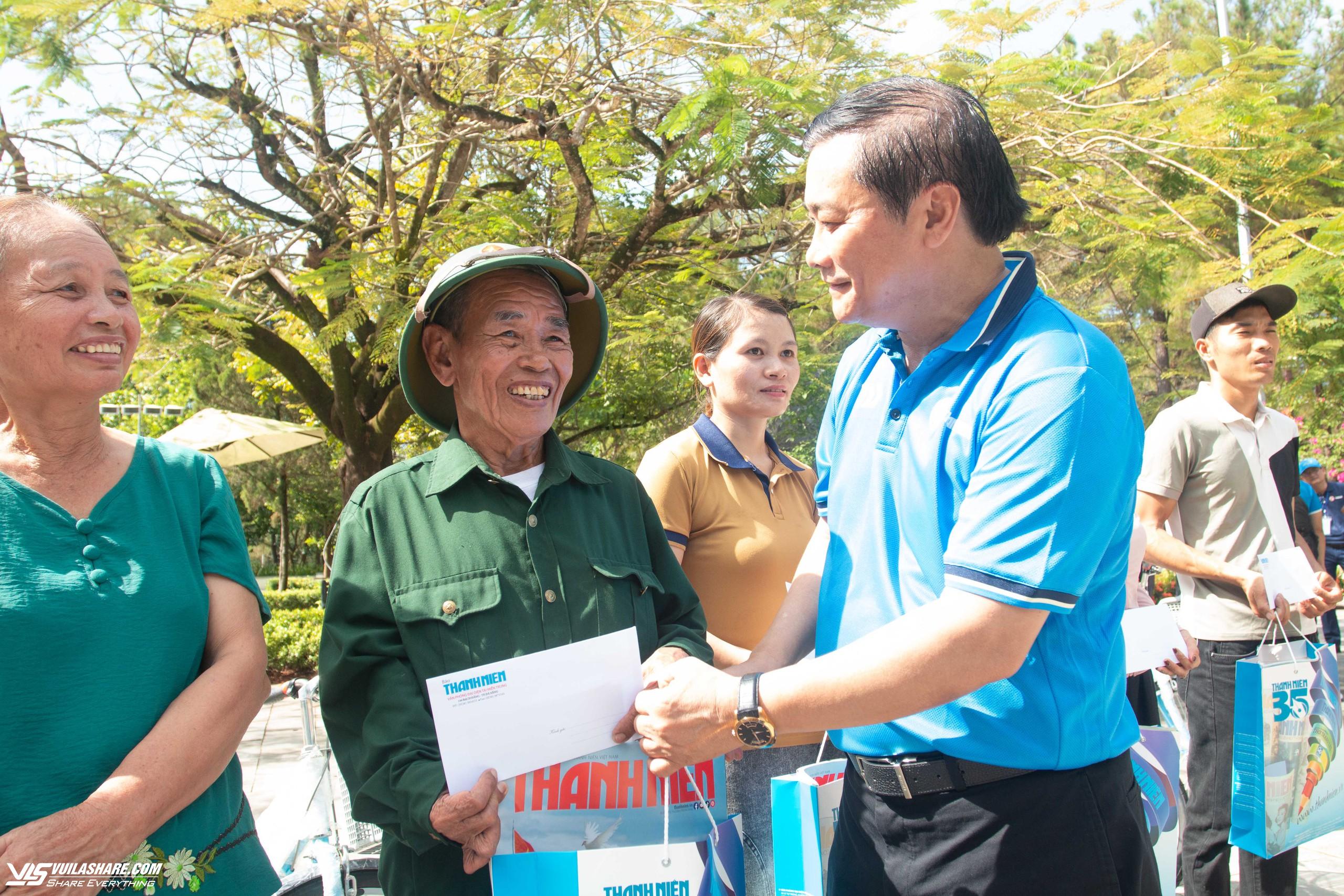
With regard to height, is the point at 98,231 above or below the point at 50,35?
below

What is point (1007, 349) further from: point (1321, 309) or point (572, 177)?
point (1321, 309)

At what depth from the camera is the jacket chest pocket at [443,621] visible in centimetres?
193

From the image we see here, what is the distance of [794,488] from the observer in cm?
325

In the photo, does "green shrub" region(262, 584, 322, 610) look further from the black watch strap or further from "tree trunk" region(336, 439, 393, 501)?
the black watch strap

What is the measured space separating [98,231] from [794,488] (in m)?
2.19

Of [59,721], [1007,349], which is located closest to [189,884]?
[59,721]

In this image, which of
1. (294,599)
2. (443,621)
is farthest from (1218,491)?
(294,599)

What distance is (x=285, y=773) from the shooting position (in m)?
3.61

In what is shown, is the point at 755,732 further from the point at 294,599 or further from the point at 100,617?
the point at 294,599

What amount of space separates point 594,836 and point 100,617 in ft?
3.48

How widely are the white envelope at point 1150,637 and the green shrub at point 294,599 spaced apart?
14935 mm

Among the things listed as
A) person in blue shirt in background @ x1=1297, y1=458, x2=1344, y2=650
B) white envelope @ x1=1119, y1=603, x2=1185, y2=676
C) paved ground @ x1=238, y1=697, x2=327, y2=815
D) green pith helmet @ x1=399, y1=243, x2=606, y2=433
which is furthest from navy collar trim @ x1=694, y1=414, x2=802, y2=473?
person in blue shirt in background @ x1=1297, y1=458, x2=1344, y2=650

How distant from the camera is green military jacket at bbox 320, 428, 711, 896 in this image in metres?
1.86

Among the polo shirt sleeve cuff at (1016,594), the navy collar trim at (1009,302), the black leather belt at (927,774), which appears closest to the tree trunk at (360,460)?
the black leather belt at (927,774)
